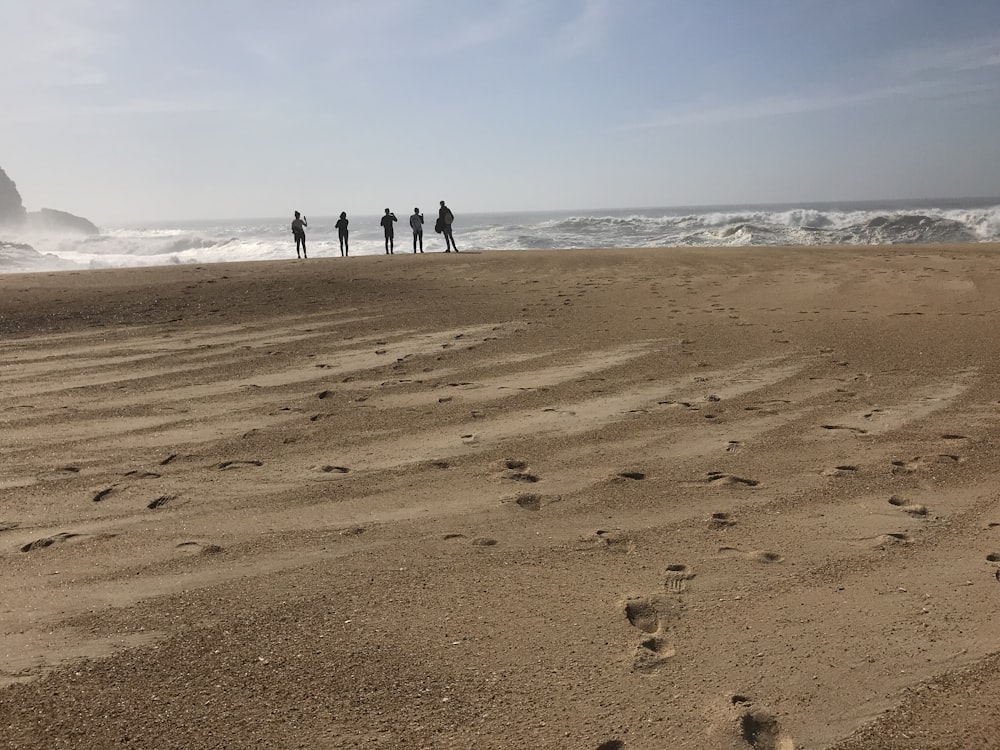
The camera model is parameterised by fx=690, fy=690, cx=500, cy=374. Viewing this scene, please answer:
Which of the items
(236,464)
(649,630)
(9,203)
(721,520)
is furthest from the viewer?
(9,203)

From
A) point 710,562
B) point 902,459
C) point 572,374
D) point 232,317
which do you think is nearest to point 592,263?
point 232,317

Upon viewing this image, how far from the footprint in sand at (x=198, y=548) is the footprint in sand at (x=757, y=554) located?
2090 millimetres

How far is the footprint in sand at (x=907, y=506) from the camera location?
3080 millimetres

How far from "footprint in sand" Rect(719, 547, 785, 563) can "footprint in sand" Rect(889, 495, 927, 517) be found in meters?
0.80

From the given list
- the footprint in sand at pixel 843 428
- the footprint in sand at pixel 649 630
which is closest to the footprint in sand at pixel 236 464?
the footprint in sand at pixel 649 630

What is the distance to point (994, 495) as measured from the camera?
3221 mm

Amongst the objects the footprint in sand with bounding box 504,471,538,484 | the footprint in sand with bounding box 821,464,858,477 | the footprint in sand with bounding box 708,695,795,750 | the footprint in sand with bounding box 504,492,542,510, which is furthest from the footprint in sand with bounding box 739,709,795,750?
the footprint in sand with bounding box 821,464,858,477

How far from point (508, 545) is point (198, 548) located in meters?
1.30

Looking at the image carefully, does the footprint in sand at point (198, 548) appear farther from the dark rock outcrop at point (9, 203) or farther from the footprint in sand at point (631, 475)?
the dark rock outcrop at point (9, 203)

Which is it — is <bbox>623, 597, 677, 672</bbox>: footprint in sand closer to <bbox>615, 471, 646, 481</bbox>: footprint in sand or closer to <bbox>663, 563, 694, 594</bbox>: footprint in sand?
<bbox>663, 563, 694, 594</bbox>: footprint in sand

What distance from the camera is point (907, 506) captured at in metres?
3.15

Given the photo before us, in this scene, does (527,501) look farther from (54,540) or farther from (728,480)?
(54,540)

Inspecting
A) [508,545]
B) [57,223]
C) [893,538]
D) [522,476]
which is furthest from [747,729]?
[57,223]

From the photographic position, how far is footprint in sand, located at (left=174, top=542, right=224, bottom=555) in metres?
2.87
